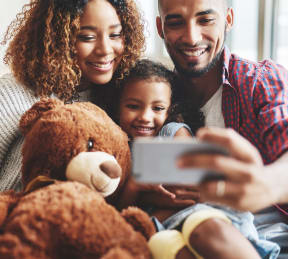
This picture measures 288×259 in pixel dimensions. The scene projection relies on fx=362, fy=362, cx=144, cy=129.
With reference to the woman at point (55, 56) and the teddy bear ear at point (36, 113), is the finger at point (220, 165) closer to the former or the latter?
the teddy bear ear at point (36, 113)

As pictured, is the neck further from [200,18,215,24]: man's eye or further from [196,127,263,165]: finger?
[196,127,263,165]: finger

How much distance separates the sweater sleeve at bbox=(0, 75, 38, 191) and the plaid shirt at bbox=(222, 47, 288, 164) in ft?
2.18

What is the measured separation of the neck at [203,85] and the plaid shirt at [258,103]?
8cm

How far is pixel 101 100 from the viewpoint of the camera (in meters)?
1.36

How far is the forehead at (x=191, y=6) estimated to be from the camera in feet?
4.18

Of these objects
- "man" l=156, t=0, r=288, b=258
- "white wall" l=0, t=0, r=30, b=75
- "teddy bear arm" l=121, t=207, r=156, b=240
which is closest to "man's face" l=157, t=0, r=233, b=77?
"man" l=156, t=0, r=288, b=258

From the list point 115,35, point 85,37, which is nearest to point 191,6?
point 115,35

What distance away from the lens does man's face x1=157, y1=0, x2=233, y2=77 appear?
Answer: 1289 mm

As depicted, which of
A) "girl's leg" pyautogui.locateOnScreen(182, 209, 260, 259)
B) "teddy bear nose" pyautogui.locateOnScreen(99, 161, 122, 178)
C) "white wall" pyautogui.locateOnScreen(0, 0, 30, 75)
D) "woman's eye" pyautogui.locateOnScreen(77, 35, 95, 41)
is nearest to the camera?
"girl's leg" pyautogui.locateOnScreen(182, 209, 260, 259)

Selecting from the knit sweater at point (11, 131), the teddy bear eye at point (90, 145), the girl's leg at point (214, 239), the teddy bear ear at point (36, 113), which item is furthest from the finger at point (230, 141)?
the knit sweater at point (11, 131)

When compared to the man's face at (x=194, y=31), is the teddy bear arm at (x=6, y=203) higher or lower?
lower

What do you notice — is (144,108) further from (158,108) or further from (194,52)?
(194,52)

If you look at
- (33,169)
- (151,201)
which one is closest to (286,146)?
(151,201)

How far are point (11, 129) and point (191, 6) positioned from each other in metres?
0.74
